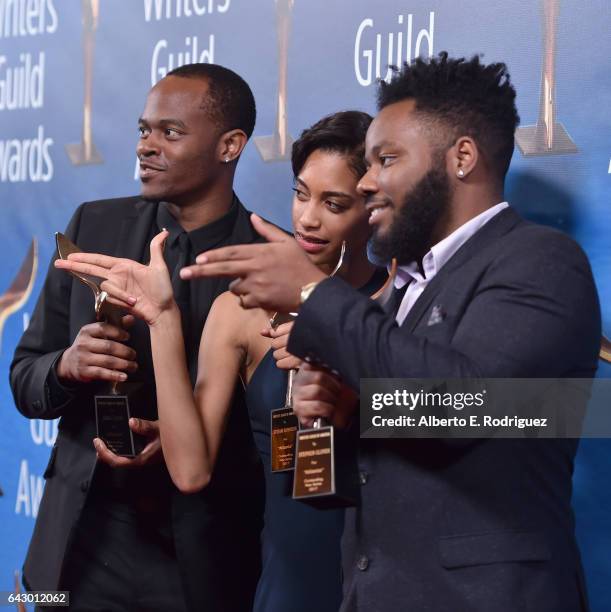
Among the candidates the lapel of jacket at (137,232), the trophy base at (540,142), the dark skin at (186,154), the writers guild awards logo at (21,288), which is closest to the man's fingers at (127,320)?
the lapel of jacket at (137,232)

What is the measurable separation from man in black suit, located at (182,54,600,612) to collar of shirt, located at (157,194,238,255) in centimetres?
78

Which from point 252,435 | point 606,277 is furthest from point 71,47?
point 606,277

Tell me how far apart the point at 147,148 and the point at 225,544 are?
0.97 meters

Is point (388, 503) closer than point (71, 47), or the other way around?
point (388, 503)

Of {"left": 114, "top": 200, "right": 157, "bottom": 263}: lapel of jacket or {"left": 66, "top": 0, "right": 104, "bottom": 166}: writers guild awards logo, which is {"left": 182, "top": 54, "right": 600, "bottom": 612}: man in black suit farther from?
{"left": 66, "top": 0, "right": 104, "bottom": 166}: writers guild awards logo

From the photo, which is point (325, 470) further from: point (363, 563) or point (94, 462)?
point (94, 462)

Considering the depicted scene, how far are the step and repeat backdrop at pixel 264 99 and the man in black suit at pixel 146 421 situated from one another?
0.32 m

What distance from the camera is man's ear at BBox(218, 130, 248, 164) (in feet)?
8.75

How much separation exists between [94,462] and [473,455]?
109 cm

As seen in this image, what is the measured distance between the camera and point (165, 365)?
2191 mm

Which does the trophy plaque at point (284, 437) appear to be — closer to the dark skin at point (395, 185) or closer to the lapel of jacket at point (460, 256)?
the dark skin at point (395, 185)

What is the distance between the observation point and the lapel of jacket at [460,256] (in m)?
1.78

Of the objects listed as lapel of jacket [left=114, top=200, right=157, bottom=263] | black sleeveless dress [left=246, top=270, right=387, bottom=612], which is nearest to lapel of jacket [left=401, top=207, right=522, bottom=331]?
black sleeveless dress [left=246, top=270, right=387, bottom=612]

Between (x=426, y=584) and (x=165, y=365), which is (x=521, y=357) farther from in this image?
(x=165, y=365)
